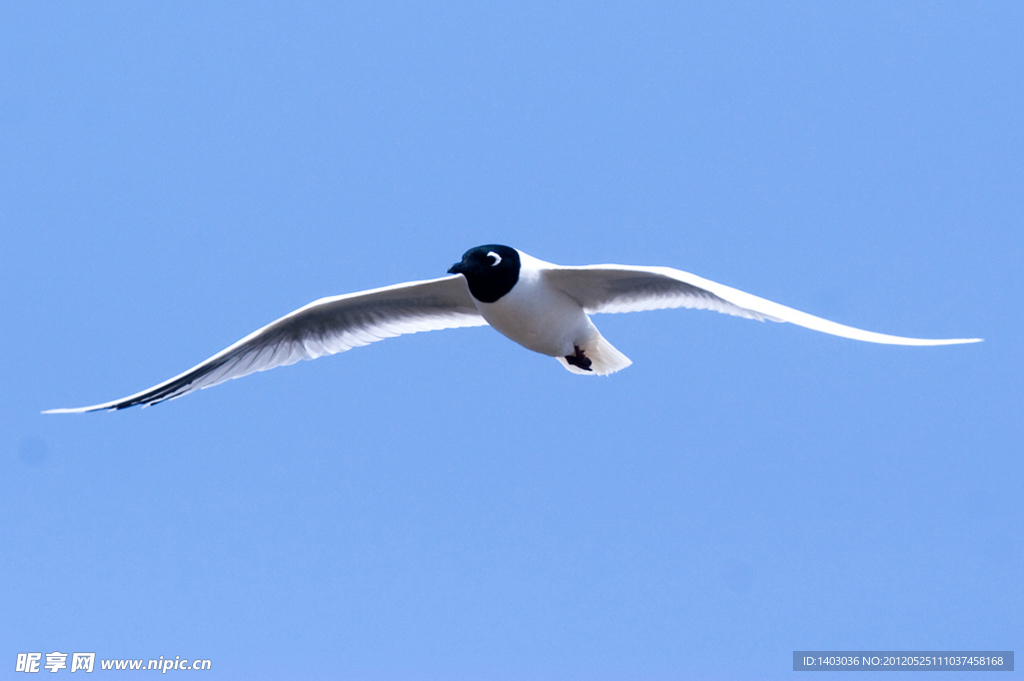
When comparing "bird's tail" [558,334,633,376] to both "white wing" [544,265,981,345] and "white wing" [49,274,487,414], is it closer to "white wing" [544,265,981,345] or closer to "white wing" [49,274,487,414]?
"white wing" [544,265,981,345]

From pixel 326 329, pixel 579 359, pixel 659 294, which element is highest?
pixel 326 329

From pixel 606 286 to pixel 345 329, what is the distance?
2.11 metres

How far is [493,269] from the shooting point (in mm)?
6512

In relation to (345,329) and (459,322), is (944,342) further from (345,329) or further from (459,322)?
(345,329)

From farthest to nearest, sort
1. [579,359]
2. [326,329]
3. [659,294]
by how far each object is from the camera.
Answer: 1. [326,329]
2. [579,359]
3. [659,294]

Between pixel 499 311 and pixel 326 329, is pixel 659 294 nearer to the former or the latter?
pixel 499 311

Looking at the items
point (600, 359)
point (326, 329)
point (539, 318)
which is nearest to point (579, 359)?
point (600, 359)

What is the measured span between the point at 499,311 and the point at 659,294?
1.01m

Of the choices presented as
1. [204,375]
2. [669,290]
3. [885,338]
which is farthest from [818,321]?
A: [204,375]

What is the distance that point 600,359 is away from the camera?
7.29m

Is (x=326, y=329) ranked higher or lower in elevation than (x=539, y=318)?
higher

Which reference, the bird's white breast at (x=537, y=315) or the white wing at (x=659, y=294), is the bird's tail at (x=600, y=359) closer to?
the bird's white breast at (x=537, y=315)

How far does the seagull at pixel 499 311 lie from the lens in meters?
6.33

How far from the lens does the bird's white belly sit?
6.61m
